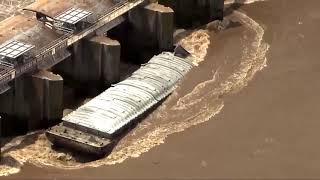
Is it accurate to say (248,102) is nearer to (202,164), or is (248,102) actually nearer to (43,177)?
(202,164)

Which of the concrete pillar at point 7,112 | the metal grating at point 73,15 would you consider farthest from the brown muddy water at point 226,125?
the metal grating at point 73,15

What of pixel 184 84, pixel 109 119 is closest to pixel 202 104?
pixel 184 84

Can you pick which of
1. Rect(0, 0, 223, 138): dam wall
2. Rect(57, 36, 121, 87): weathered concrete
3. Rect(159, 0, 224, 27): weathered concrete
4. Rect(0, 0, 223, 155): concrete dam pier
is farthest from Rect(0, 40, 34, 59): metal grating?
Rect(159, 0, 224, 27): weathered concrete

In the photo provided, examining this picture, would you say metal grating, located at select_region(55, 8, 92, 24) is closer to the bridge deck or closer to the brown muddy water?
the bridge deck

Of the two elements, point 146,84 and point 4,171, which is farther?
point 146,84

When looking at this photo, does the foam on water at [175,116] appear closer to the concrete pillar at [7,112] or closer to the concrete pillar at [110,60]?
the concrete pillar at [7,112]
